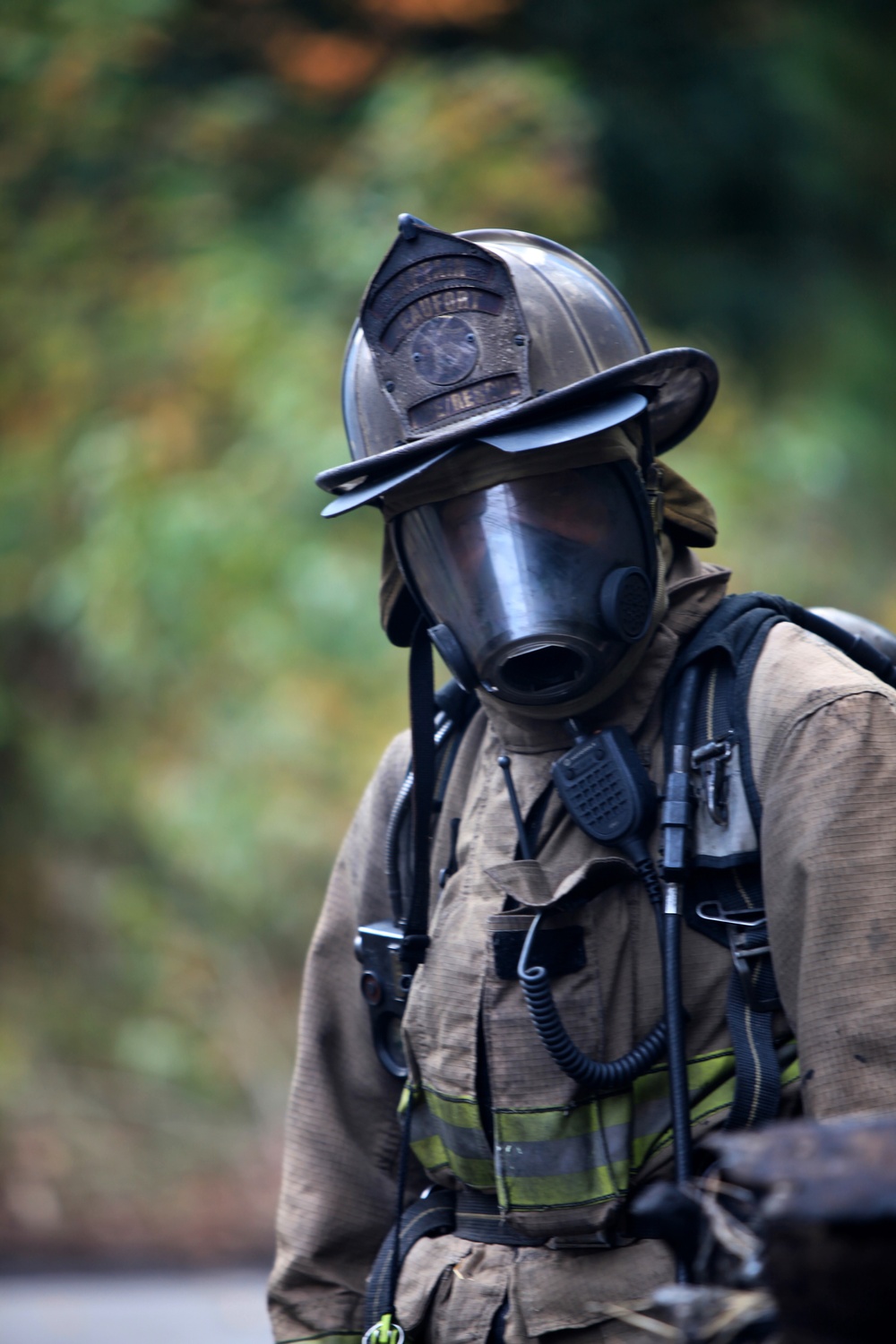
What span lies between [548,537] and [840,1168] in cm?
110

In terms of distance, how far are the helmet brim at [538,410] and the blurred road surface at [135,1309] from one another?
3840mm

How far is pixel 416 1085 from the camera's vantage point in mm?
1936

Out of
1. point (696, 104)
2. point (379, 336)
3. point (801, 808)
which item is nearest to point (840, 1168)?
point (801, 808)

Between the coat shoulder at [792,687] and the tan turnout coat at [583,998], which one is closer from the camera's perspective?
the tan turnout coat at [583,998]

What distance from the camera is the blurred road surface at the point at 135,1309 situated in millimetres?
4711

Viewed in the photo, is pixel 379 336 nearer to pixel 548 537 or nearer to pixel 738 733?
pixel 548 537

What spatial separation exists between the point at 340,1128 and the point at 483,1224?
43 centimetres

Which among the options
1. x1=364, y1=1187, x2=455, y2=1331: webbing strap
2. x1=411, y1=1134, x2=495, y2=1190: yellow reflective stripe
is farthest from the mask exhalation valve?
x1=364, y1=1187, x2=455, y2=1331: webbing strap

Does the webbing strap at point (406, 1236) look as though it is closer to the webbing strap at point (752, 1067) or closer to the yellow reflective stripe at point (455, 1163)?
the yellow reflective stripe at point (455, 1163)

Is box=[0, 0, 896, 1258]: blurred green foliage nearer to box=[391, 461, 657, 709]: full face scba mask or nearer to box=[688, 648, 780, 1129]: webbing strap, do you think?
box=[391, 461, 657, 709]: full face scba mask

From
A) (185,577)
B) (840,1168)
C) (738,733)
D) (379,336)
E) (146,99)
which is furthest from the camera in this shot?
(146,99)

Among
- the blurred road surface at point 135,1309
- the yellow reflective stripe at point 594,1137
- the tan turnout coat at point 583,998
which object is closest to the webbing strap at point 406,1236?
the tan turnout coat at point 583,998

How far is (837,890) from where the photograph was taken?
151 centimetres

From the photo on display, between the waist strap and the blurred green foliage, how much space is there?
3.73 m
